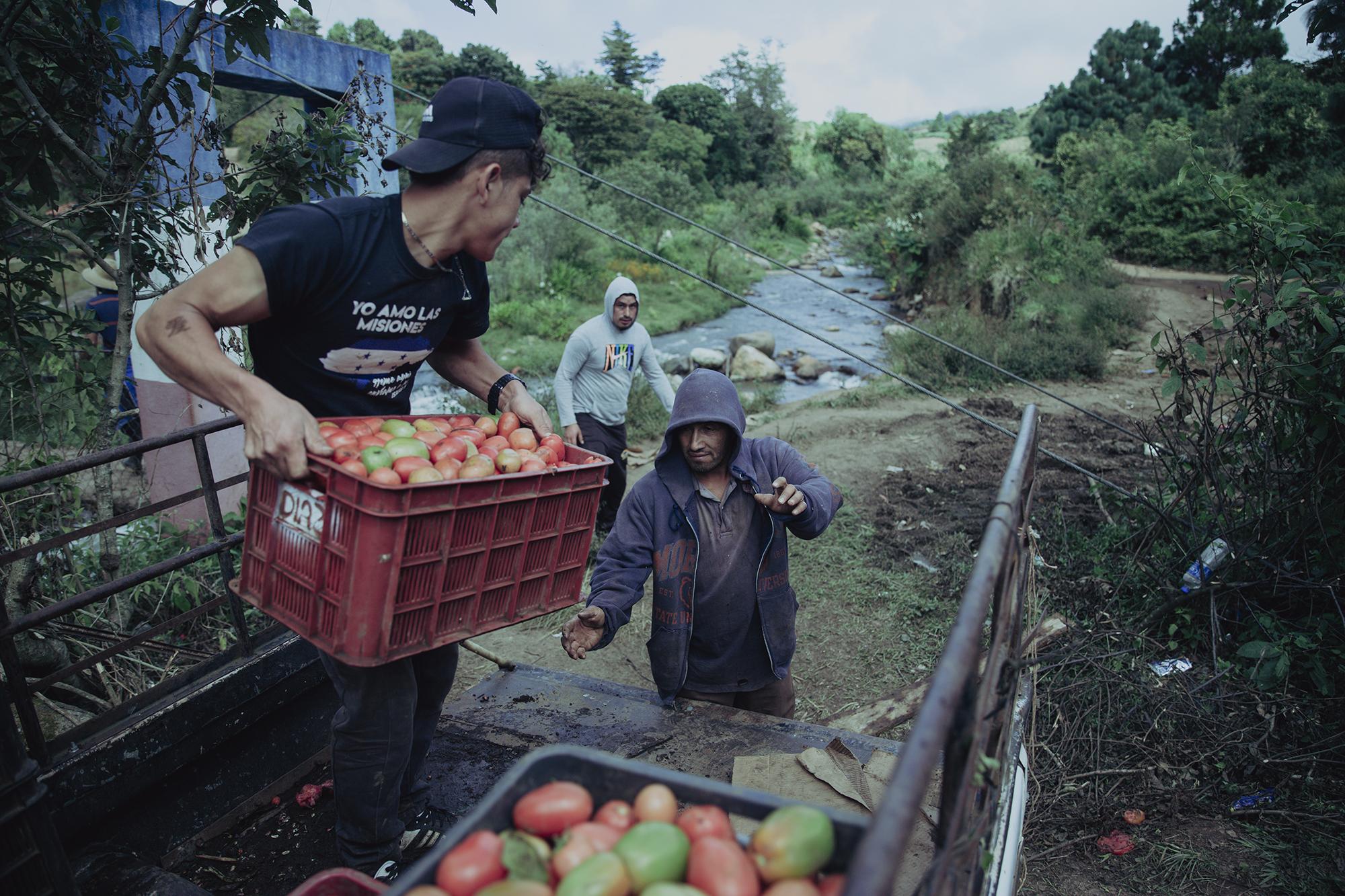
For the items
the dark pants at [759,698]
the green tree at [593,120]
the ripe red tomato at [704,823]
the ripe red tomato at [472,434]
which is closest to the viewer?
the ripe red tomato at [704,823]

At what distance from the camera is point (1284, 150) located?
19.8 m

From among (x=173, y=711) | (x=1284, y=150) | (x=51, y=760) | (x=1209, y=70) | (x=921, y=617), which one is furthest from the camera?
(x=1209, y=70)

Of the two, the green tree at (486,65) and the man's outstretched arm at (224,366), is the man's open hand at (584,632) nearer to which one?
the man's outstretched arm at (224,366)

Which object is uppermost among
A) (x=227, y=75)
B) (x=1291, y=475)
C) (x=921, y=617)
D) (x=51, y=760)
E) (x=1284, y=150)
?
(x=1284, y=150)

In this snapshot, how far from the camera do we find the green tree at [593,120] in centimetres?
3519

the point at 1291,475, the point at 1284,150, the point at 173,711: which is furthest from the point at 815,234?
the point at 173,711

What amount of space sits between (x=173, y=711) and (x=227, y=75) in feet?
19.0

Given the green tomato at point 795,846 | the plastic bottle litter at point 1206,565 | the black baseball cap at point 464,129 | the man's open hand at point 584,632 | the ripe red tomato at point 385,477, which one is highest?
the black baseball cap at point 464,129

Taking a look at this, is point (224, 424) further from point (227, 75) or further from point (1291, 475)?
point (227, 75)

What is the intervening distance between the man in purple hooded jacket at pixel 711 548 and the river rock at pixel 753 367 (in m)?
12.4

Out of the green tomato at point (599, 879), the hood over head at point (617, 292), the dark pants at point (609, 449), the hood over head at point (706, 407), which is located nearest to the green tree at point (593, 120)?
the hood over head at point (617, 292)

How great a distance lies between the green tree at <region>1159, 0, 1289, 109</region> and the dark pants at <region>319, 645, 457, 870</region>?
30.7 meters

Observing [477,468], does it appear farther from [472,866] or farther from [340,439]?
[472,866]

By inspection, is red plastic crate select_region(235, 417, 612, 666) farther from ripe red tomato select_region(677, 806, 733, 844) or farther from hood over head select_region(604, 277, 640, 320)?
hood over head select_region(604, 277, 640, 320)
